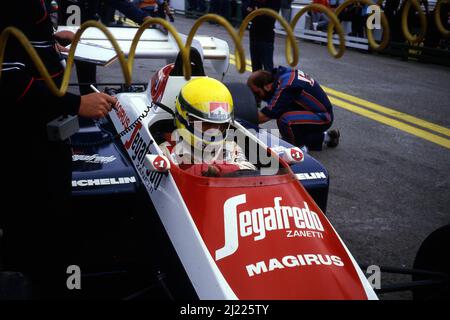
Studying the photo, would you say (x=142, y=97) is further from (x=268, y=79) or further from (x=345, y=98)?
(x=345, y=98)

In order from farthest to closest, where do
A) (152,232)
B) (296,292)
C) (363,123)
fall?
(363,123), (152,232), (296,292)

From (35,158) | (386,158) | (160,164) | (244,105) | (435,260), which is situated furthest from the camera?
(386,158)

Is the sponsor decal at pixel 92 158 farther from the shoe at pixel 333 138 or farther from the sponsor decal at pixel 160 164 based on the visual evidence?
the shoe at pixel 333 138

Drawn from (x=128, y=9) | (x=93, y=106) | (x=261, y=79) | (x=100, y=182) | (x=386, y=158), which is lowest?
(x=386, y=158)

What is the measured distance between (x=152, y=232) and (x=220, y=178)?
1.85 ft

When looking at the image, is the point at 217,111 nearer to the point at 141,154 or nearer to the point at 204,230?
the point at 141,154

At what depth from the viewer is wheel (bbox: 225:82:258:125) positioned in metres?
4.43

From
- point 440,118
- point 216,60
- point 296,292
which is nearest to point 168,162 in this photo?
point 296,292

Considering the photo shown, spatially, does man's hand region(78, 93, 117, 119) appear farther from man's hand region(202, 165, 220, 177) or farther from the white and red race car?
man's hand region(202, 165, 220, 177)

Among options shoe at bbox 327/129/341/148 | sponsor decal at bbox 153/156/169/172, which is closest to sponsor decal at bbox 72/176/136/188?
sponsor decal at bbox 153/156/169/172

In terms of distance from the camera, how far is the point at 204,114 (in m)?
2.71

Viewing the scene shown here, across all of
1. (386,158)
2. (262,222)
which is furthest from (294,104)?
(262,222)

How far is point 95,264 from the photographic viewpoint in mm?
2740

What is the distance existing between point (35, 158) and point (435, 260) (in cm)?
194
